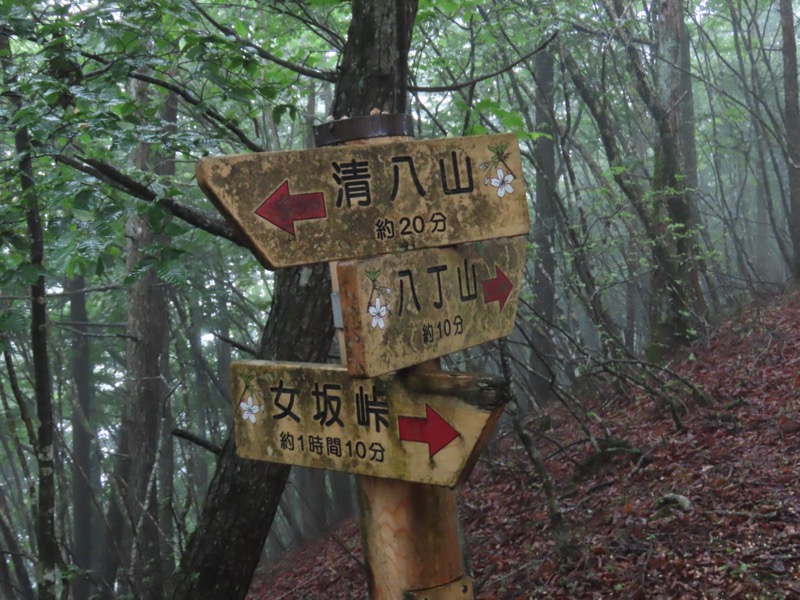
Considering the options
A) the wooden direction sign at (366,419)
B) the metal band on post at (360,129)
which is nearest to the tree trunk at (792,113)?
the metal band on post at (360,129)

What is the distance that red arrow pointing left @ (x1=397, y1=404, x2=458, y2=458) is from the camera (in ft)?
6.95

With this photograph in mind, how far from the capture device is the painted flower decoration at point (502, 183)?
2.46 meters

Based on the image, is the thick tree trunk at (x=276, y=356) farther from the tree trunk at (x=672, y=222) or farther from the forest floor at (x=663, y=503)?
the tree trunk at (x=672, y=222)

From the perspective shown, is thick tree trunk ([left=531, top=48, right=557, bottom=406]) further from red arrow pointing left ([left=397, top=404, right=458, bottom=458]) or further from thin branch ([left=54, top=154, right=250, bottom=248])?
red arrow pointing left ([left=397, top=404, right=458, bottom=458])

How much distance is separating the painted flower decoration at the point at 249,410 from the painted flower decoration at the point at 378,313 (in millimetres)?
643

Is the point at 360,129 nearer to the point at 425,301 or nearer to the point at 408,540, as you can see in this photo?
the point at 425,301

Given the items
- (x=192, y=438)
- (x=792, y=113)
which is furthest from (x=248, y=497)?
(x=792, y=113)

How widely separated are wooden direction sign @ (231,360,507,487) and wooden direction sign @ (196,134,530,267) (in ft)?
1.40

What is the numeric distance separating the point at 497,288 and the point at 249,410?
93 cm

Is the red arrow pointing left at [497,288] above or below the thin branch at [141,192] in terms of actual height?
below

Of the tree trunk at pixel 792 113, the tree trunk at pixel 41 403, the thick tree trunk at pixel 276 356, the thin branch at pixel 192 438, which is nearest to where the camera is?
the thick tree trunk at pixel 276 356

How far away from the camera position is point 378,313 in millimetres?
2111

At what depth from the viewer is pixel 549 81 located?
13.5 meters

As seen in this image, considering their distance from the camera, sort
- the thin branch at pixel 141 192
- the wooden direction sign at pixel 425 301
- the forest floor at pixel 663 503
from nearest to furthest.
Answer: the wooden direction sign at pixel 425 301 → the thin branch at pixel 141 192 → the forest floor at pixel 663 503
